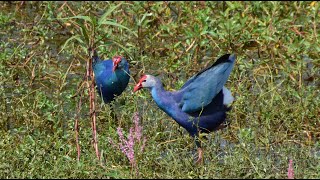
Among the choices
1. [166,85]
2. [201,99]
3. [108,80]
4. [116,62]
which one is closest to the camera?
[201,99]

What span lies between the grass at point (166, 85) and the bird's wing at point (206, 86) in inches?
11.0

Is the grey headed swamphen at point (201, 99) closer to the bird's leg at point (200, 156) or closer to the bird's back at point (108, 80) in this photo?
the bird's leg at point (200, 156)

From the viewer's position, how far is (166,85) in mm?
7625

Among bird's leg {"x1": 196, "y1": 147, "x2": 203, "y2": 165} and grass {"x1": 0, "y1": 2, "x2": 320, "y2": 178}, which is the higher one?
grass {"x1": 0, "y1": 2, "x2": 320, "y2": 178}

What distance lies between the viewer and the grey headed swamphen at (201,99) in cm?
625

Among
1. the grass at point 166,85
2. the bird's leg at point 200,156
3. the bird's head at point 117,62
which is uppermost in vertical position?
the bird's head at point 117,62

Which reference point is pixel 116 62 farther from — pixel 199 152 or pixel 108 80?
pixel 199 152

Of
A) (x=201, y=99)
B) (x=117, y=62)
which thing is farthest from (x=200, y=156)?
(x=117, y=62)

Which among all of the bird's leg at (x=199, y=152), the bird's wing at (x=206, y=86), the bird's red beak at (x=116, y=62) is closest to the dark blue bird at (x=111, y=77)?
the bird's red beak at (x=116, y=62)

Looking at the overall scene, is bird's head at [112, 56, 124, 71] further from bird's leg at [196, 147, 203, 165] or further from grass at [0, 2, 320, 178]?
bird's leg at [196, 147, 203, 165]

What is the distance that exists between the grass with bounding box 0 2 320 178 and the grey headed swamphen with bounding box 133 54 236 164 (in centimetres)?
15

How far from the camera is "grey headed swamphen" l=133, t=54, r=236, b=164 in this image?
6.25m

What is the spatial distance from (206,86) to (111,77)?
1.36 m

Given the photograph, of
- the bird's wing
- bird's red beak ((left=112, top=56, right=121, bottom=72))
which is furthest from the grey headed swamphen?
bird's red beak ((left=112, top=56, right=121, bottom=72))
